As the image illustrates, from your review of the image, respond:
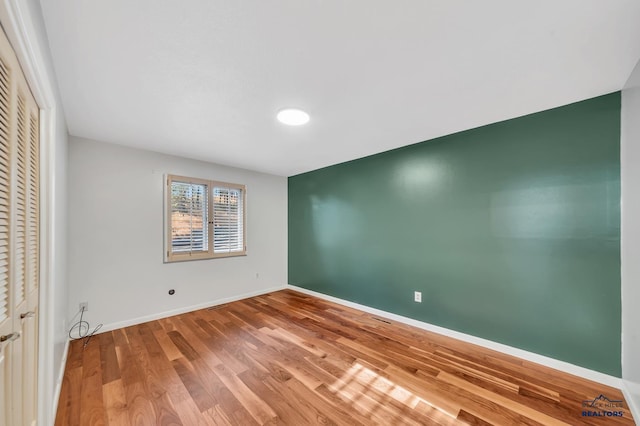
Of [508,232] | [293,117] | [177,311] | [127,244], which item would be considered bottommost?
[177,311]

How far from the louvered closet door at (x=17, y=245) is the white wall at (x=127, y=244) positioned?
1.89 meters

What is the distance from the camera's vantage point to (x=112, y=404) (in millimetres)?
1732

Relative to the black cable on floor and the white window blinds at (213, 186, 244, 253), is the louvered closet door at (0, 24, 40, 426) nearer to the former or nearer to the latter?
the black cable on floor

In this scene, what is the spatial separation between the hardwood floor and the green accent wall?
38 cm

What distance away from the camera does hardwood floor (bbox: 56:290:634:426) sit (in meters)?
1.63

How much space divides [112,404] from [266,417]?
1.12 m

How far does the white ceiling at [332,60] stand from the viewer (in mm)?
1222

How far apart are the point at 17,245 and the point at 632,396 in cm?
373

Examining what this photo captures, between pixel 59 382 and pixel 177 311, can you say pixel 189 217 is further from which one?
pixel 59 382

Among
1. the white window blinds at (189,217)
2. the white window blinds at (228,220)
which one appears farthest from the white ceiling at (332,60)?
the white window blinds at (228,220)

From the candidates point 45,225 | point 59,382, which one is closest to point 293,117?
point 45,225

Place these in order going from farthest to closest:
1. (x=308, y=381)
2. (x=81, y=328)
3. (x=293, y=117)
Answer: (x=81, y=328), (x=293, y=117), (x=308, y=381)

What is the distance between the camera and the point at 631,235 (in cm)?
177

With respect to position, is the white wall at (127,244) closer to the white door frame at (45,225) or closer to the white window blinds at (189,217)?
the white window blinds at (189,217)
